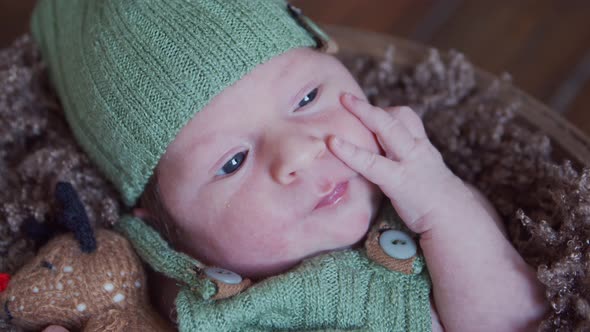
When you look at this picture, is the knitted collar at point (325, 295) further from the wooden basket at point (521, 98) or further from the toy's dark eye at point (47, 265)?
the wooden basket at point (521, 98)

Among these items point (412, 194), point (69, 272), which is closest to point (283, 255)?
point (412, 194)

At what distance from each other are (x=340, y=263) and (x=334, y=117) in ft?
0.71

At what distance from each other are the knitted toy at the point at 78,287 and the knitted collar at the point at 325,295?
0.08 metres

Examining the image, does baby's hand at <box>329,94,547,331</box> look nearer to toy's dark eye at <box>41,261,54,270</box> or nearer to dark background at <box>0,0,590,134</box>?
toy's dark eye at <box>41,261,54,270</box>

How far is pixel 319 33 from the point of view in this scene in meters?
1.08

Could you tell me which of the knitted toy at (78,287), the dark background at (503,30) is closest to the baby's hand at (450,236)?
the knitted toy at (78,287)

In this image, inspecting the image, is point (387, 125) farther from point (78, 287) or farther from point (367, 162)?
point (78, 287)

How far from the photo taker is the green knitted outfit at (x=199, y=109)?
37.5 inches

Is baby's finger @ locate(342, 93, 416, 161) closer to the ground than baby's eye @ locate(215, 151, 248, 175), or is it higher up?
higher up

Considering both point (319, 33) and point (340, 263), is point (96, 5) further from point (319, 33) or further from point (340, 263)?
point (340, 263)

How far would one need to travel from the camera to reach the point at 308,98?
1003 mm

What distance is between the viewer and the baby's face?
3.09ft

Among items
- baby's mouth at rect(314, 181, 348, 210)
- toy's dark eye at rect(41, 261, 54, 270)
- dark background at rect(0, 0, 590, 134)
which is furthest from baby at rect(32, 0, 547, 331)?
dark background at rect(0, 0, 590, 134)

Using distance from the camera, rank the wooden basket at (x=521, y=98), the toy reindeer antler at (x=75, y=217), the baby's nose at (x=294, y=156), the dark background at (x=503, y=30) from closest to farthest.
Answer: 1. the baby's nose at (x=294, y=156)
2. the toy reindeer antler at (x=75, y=217)
3. the wooden basket at (x=521, y=98)
4. the dark background at (x=503, y=30)
